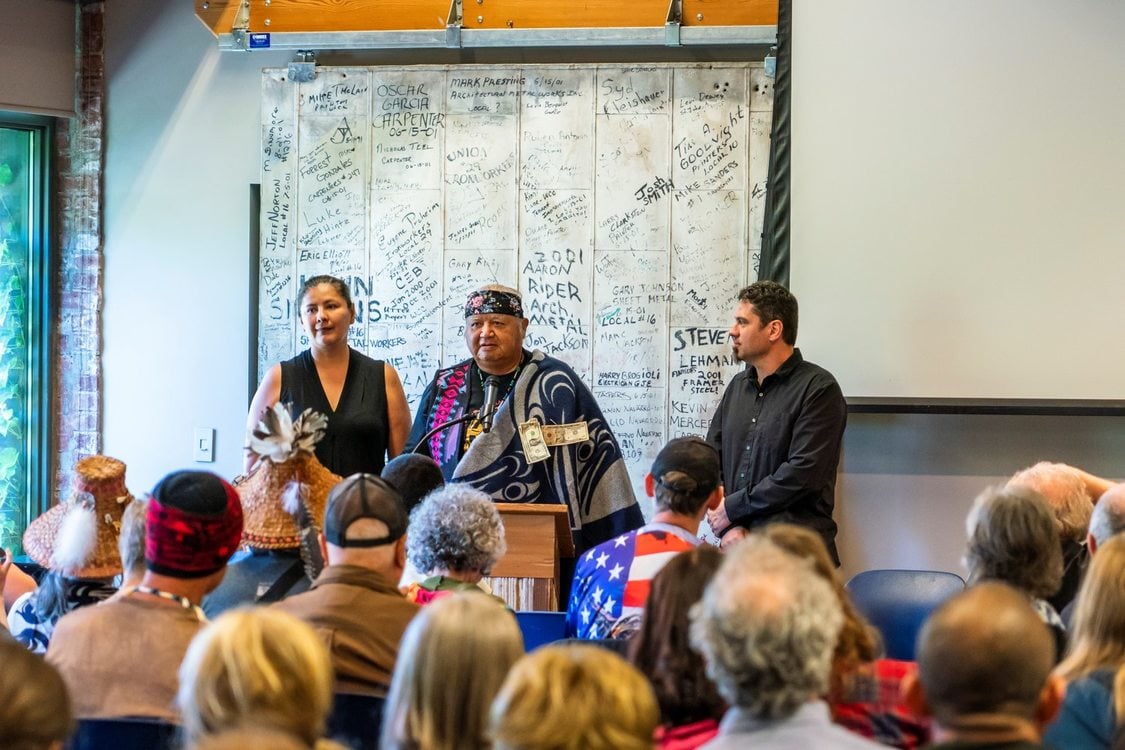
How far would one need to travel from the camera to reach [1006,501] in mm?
2443

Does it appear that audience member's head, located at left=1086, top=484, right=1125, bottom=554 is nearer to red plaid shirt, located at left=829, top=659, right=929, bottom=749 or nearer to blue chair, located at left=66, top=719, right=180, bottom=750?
red plaid shirt, located at left=829, top=659, right=929, bottom=749

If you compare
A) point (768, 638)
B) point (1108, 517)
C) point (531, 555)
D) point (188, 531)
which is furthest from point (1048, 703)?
point (531, 555)

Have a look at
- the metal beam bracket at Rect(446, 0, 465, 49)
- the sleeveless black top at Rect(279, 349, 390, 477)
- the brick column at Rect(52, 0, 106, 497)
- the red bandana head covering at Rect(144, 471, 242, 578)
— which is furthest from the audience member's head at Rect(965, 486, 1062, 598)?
the brick column at Rect(52, 0, 106, 497)

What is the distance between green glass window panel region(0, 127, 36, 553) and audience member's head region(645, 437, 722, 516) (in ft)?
12.0

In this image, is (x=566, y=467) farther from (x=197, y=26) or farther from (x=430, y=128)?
(x=197, y=26)

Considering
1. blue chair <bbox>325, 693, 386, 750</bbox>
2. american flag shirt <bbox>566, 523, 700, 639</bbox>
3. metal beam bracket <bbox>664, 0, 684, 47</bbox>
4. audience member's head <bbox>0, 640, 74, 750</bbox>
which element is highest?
metal beam bracket <bbox>664, 0, 684, 47</bbox>

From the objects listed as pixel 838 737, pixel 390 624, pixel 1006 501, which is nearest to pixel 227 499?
pixel 390 624

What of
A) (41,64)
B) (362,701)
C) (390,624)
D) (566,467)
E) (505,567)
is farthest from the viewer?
(41,64)

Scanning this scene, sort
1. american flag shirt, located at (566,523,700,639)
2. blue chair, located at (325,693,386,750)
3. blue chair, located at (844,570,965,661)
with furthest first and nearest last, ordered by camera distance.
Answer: blue chair, located at (844,570,965,661), american flag shirt, located at (566,523,700,639), blue chair, located at (325,693,386,750)

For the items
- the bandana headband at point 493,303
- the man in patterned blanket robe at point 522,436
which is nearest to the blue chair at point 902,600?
the man in patterned blanket robe at point 522,436

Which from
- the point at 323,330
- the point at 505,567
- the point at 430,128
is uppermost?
the point at 430,128

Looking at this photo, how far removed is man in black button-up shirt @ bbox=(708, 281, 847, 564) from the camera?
4.20 m

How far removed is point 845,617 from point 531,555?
1.68 metres

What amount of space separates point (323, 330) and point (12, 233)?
211 cm
